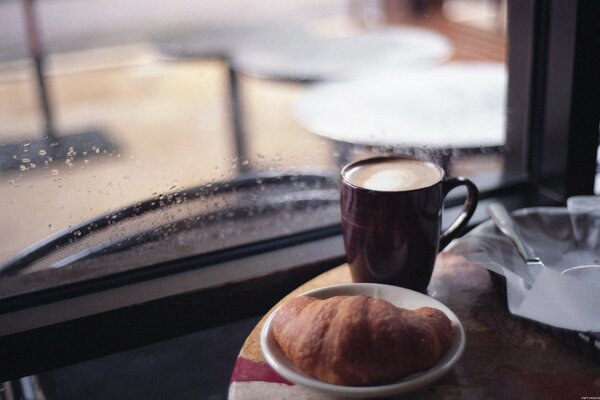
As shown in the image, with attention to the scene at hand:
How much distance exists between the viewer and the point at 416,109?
114 centimetres

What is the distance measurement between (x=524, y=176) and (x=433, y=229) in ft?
1.14

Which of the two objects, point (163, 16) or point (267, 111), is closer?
point (267, 111)

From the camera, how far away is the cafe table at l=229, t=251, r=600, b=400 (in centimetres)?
52

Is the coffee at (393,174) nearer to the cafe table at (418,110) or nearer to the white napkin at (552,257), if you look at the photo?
the white napkin at (552,257)

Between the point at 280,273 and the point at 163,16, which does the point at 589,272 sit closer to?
the point at 280,273

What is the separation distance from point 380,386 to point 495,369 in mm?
122

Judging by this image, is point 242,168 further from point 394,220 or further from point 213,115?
point 213,115

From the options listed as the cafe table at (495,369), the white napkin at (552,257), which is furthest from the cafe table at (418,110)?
the cafe table at (495,369)

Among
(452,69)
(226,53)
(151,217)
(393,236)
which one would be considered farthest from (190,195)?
(226,53)

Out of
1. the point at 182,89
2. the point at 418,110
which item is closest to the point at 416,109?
the point at 418,110

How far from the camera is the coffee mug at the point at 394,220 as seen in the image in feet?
1.99

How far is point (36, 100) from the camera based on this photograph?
1468 mm

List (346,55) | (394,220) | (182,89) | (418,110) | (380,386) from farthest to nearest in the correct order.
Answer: (182,89) → (346,55) → (418,110) → (394,220) → (380,386)

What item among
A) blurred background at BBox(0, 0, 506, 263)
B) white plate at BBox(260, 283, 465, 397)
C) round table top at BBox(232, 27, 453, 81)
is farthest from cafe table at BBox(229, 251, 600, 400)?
round table top at BBox(232, 27, 453, 81)
